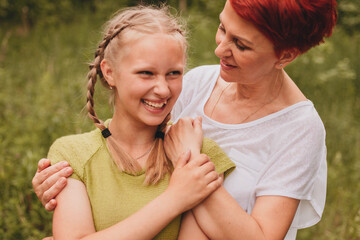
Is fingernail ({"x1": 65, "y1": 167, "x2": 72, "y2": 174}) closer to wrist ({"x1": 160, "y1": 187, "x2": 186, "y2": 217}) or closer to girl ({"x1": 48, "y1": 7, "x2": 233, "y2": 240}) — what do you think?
girl ({"x1": 48, "y1": 7, "x2": 233, "y2": 240})

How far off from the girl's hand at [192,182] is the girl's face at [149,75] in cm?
26

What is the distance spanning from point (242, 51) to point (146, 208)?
35.5 inches

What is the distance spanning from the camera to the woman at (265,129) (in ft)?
6.11


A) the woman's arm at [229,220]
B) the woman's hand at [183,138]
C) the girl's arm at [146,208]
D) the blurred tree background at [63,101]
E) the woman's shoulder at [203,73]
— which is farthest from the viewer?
the blurred tree background at [63,101]

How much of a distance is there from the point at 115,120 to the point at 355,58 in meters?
3.98

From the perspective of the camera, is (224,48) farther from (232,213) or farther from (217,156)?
(232,213)

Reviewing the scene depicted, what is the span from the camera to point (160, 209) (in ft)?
5.62

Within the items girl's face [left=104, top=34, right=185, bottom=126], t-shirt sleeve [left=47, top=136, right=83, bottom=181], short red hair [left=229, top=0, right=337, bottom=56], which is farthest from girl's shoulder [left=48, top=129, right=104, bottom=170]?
short red hair [left=229, top=0, right=337, bottom=56]

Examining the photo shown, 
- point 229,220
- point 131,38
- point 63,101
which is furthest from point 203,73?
point 63,101

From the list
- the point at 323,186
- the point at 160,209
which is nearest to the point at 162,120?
the point at 160,209

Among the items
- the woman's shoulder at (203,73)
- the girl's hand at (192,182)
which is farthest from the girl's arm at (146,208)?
the woman's shoulder at (203,73)

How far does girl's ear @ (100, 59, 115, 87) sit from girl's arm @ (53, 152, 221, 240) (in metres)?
0.49

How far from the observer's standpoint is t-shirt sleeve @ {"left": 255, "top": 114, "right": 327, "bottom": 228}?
197 centimetres

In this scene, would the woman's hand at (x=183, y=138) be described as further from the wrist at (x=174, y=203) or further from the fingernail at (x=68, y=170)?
the fingernail at (x=68, y=170)
